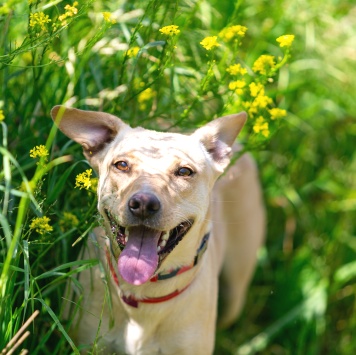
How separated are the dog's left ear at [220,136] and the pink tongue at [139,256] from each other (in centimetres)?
63

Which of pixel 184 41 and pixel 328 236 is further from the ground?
pixel 184 41

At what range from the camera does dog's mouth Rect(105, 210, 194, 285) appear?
3020mm

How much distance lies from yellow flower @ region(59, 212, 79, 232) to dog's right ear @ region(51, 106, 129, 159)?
0.31 metres

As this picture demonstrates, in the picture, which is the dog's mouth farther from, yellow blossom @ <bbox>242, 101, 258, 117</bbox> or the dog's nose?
yellow blossom @ <bbox>242, 101, 258, 117</bbox>

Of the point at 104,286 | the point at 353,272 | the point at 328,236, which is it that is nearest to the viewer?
the point at 104,286

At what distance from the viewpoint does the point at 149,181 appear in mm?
3018

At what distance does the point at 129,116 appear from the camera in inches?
159

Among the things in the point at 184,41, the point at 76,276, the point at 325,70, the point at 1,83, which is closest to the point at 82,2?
the point at 1,83

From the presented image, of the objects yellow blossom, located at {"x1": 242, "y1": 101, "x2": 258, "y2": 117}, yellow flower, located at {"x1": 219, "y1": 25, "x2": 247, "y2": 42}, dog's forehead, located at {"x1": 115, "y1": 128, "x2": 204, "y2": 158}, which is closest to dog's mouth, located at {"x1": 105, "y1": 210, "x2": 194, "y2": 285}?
dog's forehead, located at {"x1": 115, "y1": 128, "x2": 204, "y2": 158}

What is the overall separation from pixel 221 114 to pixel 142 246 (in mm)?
997

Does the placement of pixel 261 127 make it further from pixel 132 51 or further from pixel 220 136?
pixel 132 51

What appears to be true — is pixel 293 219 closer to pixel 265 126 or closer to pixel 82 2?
pixel 265 126

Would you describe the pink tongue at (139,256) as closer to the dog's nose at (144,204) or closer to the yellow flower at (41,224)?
the dog's nose at (144,204)

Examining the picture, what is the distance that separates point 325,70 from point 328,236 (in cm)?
126
